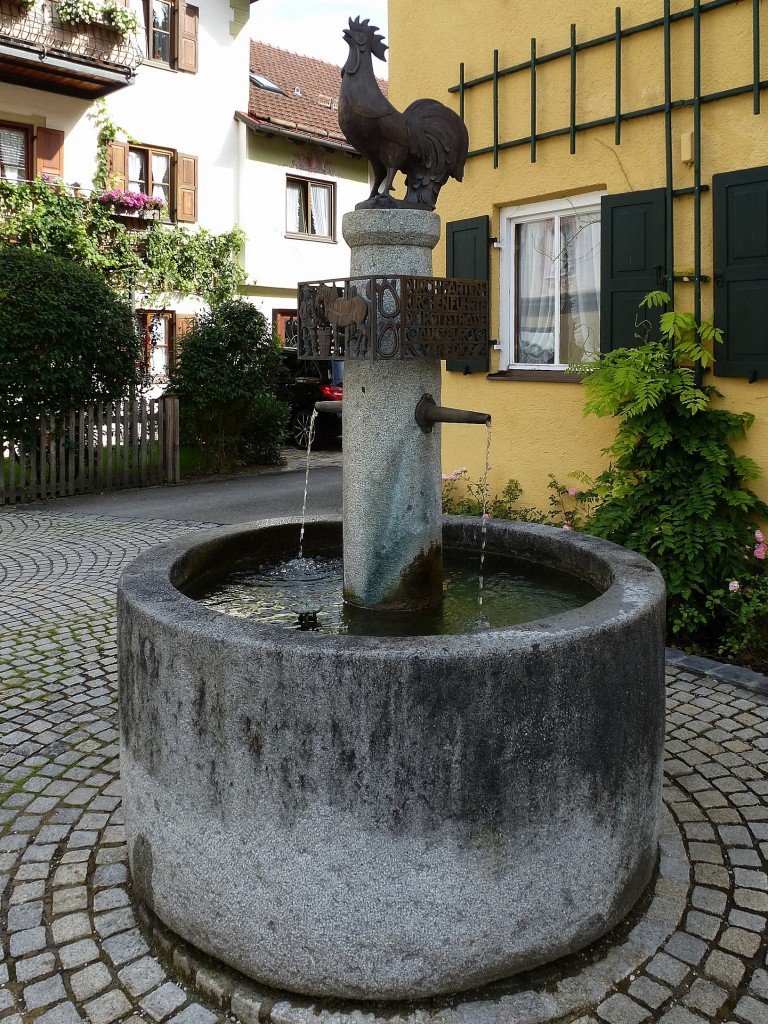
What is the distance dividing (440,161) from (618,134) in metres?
3.86

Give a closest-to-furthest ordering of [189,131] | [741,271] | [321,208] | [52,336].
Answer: [741,271], [52,336], [189,131], [321,208]

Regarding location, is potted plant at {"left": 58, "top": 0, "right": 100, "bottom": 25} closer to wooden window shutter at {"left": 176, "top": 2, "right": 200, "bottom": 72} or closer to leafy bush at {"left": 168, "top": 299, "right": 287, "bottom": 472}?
wooden window shutter at {"left": 176, "top": 2, "right": 200, "bottom": 72}

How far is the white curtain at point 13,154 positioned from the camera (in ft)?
56.3

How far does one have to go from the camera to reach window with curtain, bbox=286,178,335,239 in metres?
22.0

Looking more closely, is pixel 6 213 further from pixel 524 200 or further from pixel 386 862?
pixel 386 862

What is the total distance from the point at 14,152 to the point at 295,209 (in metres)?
6.73

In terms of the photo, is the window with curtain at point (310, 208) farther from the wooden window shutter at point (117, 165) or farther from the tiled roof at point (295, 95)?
the wooden window shutter at point (117, 165)

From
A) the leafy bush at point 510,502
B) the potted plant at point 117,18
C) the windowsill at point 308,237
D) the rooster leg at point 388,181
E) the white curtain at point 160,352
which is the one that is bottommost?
the leafy bush at point 510,502

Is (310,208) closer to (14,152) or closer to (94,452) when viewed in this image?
(14,152)

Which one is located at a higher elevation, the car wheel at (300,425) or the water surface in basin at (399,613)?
the car wheel at (300,425)

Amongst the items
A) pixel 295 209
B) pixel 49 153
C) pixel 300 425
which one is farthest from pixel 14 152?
pixel 300 425

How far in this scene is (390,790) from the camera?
237 cm

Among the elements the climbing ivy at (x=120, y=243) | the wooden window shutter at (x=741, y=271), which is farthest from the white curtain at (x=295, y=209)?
the wooden window shutter at (x=741, y=271)

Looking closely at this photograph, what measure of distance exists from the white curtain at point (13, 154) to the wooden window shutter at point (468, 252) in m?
12.0
